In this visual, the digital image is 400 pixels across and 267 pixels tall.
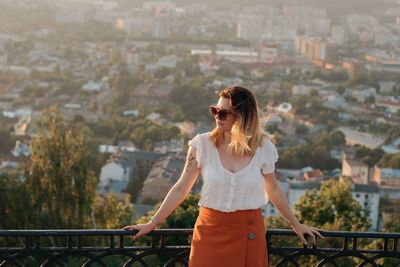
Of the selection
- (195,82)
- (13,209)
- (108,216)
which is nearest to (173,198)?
(13,209)

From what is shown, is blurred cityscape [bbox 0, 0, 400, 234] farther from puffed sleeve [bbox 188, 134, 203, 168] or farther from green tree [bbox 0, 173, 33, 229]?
green tree [bbox 0, 173, 33, 229]

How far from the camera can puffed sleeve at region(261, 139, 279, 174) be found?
65.0 inches

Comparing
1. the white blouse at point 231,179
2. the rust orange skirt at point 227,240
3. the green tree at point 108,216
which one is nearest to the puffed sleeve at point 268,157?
the white blouse at point 231,179

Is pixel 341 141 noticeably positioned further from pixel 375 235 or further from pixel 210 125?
pixel 375 235

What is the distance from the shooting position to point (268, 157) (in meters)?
1.65

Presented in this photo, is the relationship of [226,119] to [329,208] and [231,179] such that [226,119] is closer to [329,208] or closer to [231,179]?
[231,179]

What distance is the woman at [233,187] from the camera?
162 cm

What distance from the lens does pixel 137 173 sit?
18.8 meters

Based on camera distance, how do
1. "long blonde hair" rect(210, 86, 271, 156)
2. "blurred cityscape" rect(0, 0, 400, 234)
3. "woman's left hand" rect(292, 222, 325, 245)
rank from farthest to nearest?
"blurred cityscape" rect(0, 0, 400, 234)
"woman's left hand" rect(292, 222, 325, 245)
"long blonde hair" rect(210, 86, 271, 156)

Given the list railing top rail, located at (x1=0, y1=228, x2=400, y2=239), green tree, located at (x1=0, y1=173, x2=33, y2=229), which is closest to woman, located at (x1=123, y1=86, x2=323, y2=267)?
railing top rail, located at (x1=0, y1=228, x2=400, y2=239)

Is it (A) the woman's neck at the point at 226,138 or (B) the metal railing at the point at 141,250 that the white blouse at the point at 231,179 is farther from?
(B) the metal railing at the point at 141,250

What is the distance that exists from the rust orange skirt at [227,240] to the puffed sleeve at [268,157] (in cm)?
10

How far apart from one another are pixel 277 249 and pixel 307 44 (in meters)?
52.8

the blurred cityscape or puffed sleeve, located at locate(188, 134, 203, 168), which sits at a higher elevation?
puffed sleeve, located at locate(188, 134, 203, 168)
